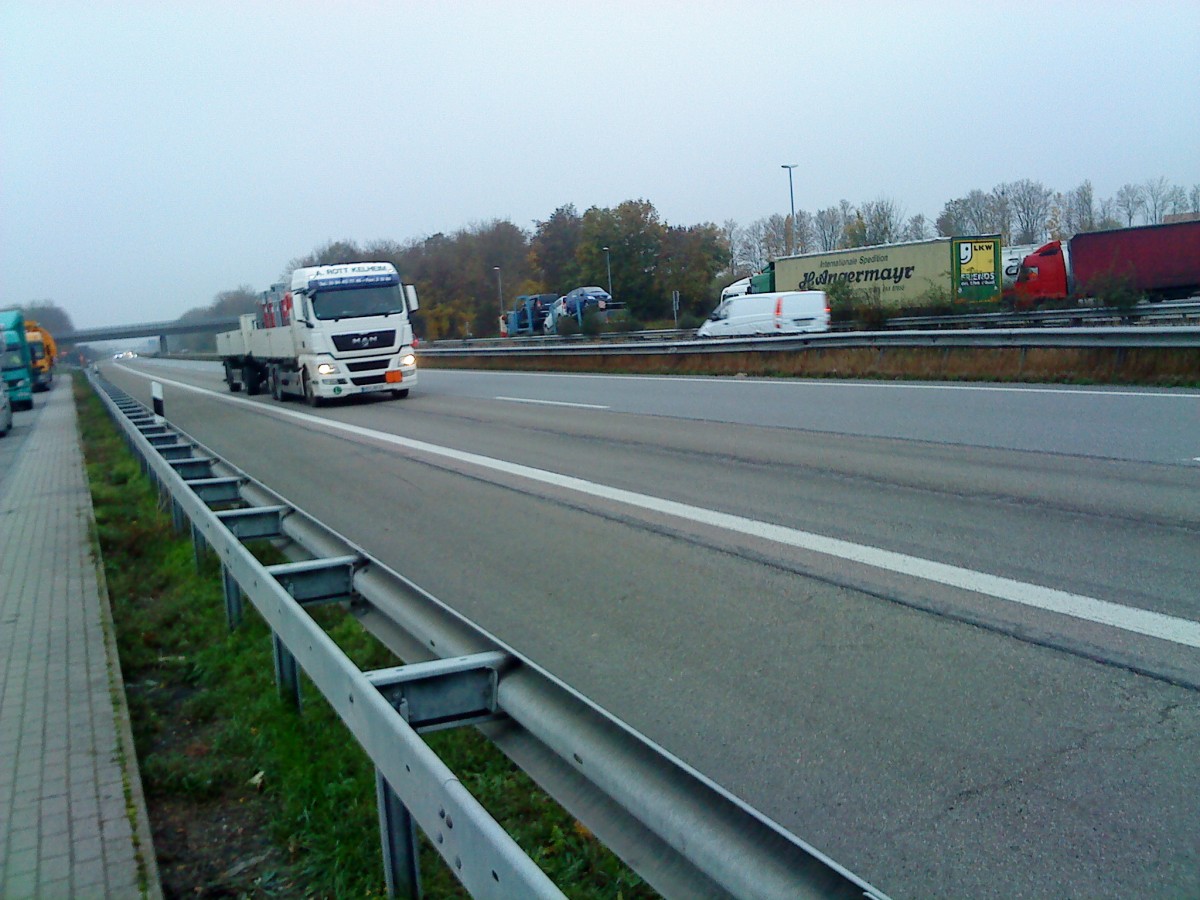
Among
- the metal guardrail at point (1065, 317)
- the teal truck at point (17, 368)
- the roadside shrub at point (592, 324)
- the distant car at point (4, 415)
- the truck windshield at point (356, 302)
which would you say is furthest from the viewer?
the roadside shrub at point (592, 324)

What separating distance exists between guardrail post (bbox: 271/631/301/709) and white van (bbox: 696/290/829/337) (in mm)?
26527

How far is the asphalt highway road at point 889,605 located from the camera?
370 cm

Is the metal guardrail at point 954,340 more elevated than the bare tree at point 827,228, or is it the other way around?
the bare tree at point 827,228

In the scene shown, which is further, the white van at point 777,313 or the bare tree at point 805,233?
the bare tree at point 805,233

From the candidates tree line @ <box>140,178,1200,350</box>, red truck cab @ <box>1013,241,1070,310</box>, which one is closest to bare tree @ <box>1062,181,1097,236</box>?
tree line @ <box>140,178,1200,350</box>

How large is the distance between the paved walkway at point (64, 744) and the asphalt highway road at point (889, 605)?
210 centimetres

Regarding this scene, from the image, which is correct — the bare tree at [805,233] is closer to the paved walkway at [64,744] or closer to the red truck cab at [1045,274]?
the red truck cab at [1045,274]

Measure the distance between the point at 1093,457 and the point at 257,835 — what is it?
27.4ft

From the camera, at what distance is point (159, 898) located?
12.3ft

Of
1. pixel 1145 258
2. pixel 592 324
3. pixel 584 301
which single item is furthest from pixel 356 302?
pixel 584 301

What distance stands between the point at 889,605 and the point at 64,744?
173 inches

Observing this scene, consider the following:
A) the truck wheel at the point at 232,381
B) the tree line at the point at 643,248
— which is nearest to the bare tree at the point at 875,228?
the tree line at the point at 643,248

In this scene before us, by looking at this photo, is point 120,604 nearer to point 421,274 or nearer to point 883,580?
point 883,580

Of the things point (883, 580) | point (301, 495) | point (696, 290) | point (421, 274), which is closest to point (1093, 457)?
point (883, 580)
